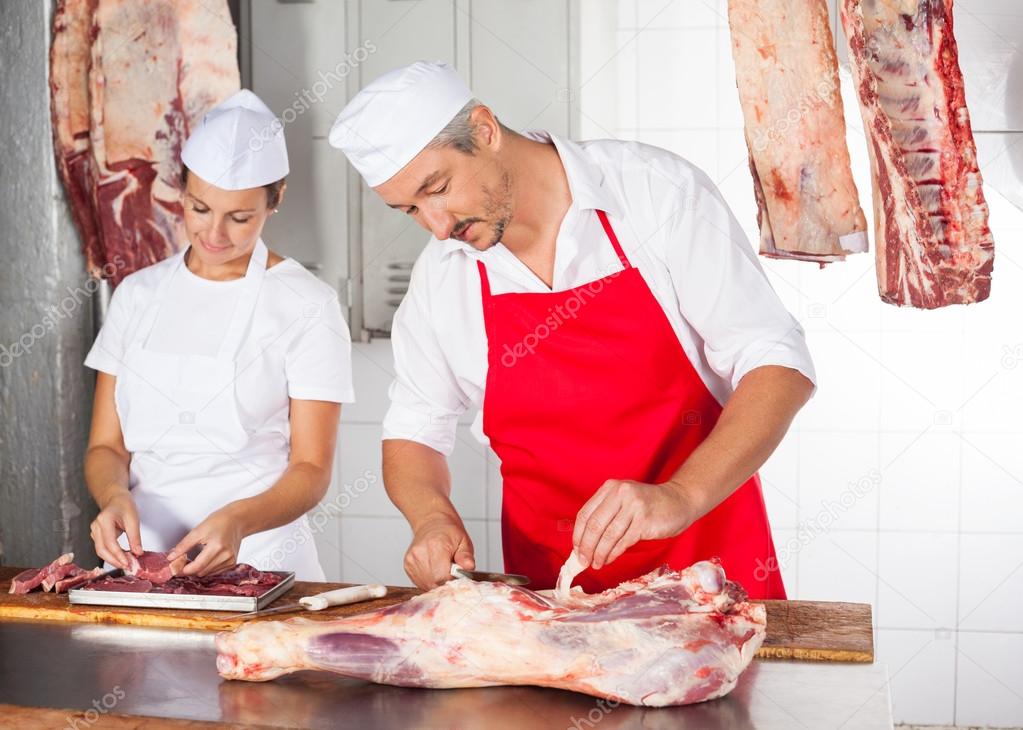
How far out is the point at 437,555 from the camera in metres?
2.20

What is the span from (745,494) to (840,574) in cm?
147

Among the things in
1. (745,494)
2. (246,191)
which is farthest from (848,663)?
(246,191)

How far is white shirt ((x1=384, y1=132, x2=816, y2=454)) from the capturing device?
227 centimetres

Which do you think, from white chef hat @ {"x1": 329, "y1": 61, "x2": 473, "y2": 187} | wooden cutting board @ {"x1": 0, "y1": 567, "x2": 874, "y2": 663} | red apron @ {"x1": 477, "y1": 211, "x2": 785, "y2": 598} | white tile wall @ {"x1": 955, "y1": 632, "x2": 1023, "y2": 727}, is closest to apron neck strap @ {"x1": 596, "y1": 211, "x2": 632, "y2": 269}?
red apron @ {"x1": 477, "y1": 211, "x2": 785, "y2": 598}

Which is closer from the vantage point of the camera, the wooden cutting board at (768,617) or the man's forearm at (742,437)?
the wooden cutting board at (768,617)

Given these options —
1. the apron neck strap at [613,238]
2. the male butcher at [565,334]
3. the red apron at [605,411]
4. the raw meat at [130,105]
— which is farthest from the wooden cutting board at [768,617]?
the raw meat at [130,105]

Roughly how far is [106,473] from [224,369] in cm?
39

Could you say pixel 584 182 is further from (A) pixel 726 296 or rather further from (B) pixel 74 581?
(B) pixel 74 581

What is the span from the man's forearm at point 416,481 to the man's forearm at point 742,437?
56 cm

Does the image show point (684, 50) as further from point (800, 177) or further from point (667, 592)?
point (667, 592)

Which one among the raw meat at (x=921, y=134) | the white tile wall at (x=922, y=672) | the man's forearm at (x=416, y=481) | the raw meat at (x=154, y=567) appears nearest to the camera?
the raw meat at (x=154, y=567)

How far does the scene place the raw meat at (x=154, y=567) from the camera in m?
2.27

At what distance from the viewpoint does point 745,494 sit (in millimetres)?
2488

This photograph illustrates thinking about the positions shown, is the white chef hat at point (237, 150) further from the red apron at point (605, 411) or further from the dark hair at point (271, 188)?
the red apron at point (605, 411)
